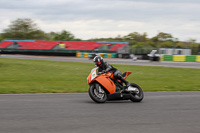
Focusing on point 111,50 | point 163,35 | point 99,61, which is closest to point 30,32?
point 163,35

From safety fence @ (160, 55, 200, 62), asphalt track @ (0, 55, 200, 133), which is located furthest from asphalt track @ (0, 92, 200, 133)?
safety fence @ (160, 55, 200, 62)

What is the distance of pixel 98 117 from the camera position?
6.14m

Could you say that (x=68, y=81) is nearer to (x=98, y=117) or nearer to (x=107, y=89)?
(x=107, y=89)

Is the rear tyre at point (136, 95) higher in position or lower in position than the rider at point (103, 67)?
lower

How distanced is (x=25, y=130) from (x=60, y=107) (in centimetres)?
226

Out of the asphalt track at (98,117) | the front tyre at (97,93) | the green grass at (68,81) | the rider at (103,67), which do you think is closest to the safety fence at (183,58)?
the green grass at (68,81)

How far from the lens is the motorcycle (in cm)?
793

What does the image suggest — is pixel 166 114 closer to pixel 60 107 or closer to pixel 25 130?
pixel 60 107

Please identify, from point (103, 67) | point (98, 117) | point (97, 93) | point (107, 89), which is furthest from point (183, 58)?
point (98, 117)

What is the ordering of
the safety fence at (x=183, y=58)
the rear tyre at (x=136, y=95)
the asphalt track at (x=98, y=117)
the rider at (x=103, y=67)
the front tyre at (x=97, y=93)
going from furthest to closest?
the safety fence at (x=183, y=58) → the rear tyre at (x=136, y=95) → the rider at (x=103, y=67) → the front tyre at (x=97, y=93) → the asphalt track at (x=98, y=117)

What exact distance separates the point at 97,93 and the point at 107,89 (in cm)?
30

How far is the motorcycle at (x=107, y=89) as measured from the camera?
7.93 metres

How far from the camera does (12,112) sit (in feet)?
21.2

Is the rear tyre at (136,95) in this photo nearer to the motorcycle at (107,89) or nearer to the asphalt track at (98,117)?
the motorcycle at (107,89)
